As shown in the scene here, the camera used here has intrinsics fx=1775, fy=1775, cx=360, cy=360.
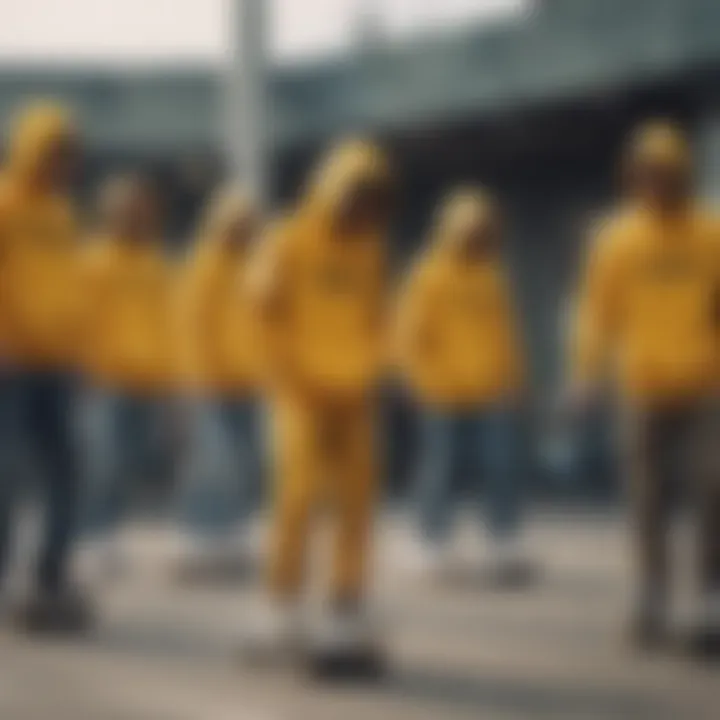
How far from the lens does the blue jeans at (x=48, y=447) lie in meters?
6.04

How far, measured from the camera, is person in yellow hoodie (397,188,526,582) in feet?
25.2

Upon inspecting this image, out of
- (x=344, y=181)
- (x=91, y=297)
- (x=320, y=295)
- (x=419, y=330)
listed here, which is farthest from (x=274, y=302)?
(x=419, y=330)

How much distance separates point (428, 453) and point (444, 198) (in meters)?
6.95

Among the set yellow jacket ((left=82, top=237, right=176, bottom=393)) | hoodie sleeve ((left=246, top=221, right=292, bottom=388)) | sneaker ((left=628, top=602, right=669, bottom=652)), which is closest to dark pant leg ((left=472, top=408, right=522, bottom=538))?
yellow jacket ((left=82, top=237, right=176, bottom=393))

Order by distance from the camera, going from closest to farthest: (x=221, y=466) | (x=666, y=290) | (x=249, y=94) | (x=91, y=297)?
1. (x=666, y=290)
2. (x=91, y=297)
3. (x=221, y=466)
4. (x=249, y=94)

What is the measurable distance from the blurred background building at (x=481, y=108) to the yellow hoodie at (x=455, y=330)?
14.2ft

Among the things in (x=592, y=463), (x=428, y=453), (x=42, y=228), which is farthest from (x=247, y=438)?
(x=592, y=463)

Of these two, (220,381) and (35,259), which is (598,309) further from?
(220,381)

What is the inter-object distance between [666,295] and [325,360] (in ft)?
4.01

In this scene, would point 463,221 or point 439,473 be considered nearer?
point 463,221

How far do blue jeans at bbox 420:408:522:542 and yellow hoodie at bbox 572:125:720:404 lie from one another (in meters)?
2.08

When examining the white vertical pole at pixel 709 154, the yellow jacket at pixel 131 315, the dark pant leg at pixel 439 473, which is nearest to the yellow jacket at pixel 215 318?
the yellow jacket at pixel 131 315

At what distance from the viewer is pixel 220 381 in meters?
7.68

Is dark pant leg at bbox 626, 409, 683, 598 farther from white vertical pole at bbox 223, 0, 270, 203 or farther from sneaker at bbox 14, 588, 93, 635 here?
white vertical pole at bbox 223, 0, 270, 203
